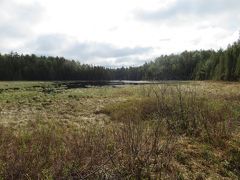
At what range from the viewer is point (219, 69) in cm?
8056

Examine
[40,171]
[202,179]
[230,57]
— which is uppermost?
[230,57]

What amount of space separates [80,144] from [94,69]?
436ft

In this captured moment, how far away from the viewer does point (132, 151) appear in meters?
5.93

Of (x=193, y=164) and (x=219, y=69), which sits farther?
(x=219, y=69)

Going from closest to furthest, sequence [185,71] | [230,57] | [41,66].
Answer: [230,57] → [41,66] → [185,71]

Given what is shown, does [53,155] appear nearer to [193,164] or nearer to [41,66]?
[193,164]

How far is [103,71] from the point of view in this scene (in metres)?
143

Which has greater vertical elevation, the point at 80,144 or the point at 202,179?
the point at 80,144

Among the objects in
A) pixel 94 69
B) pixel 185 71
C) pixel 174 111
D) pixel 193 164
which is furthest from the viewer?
pixel 94 69

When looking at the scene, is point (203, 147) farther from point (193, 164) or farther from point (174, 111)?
point (174, 111)

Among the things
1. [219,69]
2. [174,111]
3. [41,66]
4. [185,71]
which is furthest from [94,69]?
[174,111]

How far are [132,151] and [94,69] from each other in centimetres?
13355

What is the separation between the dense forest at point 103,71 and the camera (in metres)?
76.3

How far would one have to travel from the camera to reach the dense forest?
7631cm
